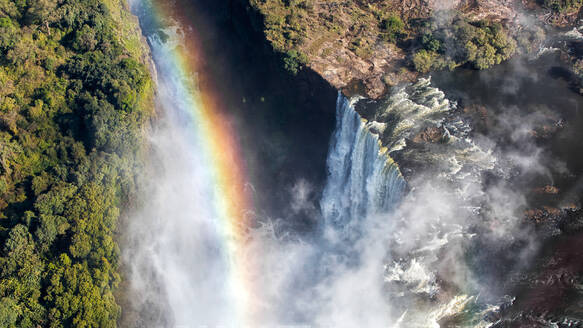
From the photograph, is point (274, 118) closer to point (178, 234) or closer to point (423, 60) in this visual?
point (178, 234)

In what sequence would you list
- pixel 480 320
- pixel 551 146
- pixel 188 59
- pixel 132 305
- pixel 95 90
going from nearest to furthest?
pixel 480 320, pixel 132 305, pixel 551 146, pixel 95 90, pixel 188 59

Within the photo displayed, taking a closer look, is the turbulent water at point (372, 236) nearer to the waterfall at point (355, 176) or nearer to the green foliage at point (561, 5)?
the waterfall at point (355, 176)

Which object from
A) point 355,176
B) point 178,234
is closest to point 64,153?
point 178,234

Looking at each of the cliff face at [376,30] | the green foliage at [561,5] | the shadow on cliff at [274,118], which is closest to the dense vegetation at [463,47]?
the cliff face at [376,30]

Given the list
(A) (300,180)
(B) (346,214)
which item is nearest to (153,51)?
(A) (300,180)

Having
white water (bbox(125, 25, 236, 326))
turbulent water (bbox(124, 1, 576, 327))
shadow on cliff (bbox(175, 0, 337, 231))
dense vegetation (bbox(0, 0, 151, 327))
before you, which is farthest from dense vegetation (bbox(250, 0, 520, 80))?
dense vegetation (bbox(0, 0, 151, 327))

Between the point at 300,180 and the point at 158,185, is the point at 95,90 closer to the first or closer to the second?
the point at 158,185
